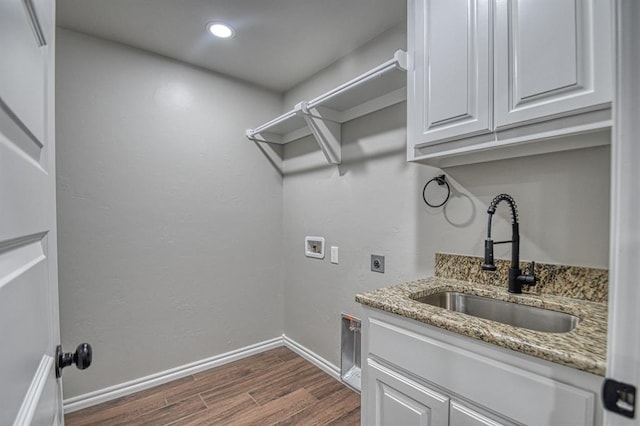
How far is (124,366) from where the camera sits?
6.77 ft

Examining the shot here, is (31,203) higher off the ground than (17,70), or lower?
lower

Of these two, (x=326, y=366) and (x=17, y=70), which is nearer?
(x=17, y=70)

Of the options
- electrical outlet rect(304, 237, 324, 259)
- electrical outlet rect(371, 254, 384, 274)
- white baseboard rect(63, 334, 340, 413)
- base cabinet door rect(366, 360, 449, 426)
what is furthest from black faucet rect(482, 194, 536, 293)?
white baseboard rect(63, 334, 340, 413)

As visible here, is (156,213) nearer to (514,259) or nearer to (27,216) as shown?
(27,216)


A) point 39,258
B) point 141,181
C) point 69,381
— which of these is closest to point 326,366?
point 69,381

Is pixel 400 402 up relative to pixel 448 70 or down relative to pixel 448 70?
down

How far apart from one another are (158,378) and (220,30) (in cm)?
242

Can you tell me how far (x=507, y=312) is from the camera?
1284mm

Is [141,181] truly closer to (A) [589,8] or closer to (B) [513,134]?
(B) [513,134]

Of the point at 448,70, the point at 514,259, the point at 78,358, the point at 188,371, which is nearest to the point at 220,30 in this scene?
the point at 448,70

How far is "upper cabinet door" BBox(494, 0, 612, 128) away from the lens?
2.93 ft

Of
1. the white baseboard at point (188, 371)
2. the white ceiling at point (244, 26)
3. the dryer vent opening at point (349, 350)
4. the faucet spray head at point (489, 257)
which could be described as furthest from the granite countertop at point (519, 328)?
the white ceiling at point (244, 26)

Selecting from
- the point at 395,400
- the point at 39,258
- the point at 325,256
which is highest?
the point at 39,258

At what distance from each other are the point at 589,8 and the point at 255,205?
7.52 ft
